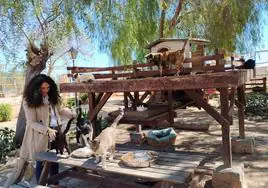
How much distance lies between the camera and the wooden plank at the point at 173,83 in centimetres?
329

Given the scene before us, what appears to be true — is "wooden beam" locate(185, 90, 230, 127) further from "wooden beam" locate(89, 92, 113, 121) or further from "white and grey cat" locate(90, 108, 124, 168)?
"wooden beam" locate(89, 92, 113, 121)

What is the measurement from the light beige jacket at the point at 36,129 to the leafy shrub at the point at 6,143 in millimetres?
2977

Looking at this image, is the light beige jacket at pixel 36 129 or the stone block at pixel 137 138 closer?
the light beige jacket at pixel 36 129

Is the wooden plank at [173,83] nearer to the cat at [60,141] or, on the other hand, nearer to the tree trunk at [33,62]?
the cat at [60,141]

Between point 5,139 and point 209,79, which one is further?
point 5,139

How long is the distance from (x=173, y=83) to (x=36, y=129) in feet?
5.70

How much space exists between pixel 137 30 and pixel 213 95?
23.1ft

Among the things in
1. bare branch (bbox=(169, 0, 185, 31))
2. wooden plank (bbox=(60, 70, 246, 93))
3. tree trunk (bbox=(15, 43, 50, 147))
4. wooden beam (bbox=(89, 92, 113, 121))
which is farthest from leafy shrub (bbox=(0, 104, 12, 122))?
wooden plank (bbox=(60, 70, 246, 93))

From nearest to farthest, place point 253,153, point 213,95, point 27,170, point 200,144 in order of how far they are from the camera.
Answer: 1. point 27,170
2. point 253,153
3. point 200,144
4. point 213,95

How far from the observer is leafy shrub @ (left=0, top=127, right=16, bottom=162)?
6836mm

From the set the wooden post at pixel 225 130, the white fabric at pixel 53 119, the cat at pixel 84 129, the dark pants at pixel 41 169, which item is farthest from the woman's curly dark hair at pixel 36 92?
the wooden post at pixel 225 130

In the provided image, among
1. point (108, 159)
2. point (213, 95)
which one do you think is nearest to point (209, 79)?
point (108, 159)

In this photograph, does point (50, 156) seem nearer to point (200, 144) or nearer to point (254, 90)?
point (200, 144)

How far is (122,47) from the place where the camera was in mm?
10773
